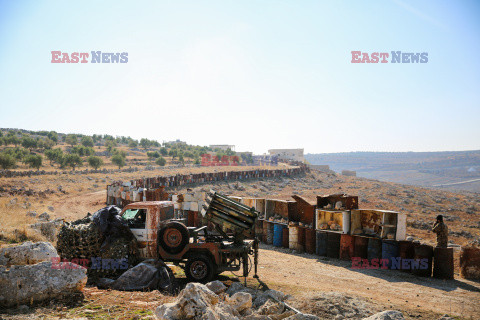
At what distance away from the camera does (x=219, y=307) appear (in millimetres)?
5598

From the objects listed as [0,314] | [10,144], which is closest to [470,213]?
[0,314]

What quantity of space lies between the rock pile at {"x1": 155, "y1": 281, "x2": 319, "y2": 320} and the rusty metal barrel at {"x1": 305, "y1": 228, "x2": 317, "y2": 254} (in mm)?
6689

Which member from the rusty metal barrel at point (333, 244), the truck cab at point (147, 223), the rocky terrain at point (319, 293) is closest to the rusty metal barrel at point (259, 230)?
the rocky terrain at point (319, 293)

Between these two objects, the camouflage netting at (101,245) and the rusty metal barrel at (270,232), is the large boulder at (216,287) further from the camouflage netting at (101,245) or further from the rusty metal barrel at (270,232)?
the rusty metal barrel at (270,232)

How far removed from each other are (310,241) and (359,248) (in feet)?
7.03

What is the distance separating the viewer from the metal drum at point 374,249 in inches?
449

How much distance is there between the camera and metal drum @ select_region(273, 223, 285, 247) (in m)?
14.6

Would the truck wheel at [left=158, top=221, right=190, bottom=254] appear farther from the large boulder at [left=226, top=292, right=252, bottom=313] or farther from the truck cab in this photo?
the large boulder at [left=226, top=292, right=252, bottom=313]

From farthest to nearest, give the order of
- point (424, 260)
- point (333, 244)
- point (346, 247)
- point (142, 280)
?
1. point (333, 244)
2. point (346, 247)
3. point (424, 260)
4. point (142, 280)

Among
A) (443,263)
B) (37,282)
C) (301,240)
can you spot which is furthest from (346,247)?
(37,282)

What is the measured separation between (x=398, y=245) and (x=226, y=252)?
650 centimetres

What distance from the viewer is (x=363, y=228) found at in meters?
13.3

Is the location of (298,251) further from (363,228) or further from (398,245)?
(398,245)

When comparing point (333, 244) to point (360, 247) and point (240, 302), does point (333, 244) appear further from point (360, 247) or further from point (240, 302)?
point (240, 302)
